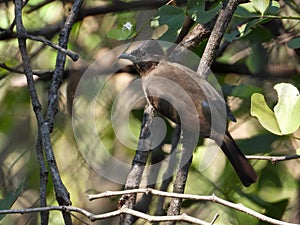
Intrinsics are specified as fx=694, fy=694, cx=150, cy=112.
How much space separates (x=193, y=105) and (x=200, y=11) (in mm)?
349

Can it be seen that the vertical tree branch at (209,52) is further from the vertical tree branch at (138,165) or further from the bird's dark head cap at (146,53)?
the bird's dark head cap at (146,53)

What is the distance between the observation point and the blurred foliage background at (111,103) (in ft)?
7.34

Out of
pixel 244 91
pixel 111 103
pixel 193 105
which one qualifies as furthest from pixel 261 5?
pixel 111 103

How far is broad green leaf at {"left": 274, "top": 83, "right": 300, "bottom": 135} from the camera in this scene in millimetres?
1581

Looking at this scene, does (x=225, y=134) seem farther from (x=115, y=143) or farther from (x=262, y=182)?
(x=115, y=143)

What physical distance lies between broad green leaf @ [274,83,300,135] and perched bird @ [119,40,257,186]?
33cm

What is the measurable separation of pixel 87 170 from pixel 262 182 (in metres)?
0.63

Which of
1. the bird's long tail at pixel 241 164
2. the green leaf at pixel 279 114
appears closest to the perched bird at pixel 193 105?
the bird's long tail at pixel 241 164

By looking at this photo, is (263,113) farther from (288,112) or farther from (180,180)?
(180,180)

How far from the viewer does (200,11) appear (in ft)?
5.96

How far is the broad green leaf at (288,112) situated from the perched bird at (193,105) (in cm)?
33

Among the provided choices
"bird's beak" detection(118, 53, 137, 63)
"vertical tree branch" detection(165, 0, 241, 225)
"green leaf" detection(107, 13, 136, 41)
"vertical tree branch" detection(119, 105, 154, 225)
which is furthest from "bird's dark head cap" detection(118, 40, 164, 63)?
"vertical tree branch" detection(165, 0, 241, 225)

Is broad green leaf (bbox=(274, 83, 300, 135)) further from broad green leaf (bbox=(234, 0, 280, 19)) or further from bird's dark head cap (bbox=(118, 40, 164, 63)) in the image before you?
bird's dark head cap (bbox=(118, 40, 164, 63))

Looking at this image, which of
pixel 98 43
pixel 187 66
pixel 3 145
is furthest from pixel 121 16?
pixel 3 145
